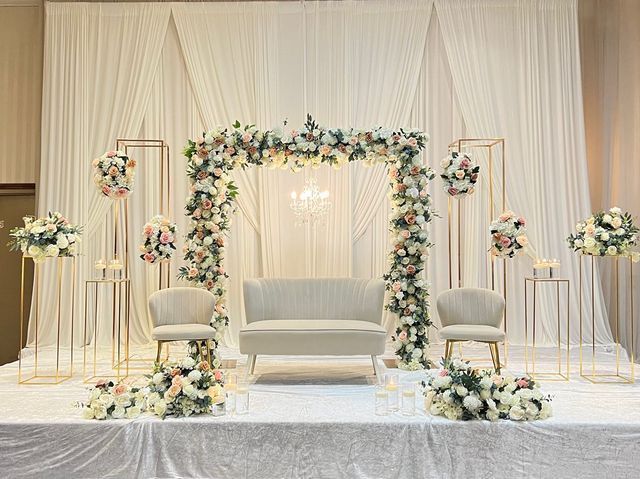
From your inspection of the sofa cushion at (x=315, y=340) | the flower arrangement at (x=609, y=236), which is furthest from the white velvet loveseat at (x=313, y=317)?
the flower arrangement at (x=609, y=236)

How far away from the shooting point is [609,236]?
5859mm

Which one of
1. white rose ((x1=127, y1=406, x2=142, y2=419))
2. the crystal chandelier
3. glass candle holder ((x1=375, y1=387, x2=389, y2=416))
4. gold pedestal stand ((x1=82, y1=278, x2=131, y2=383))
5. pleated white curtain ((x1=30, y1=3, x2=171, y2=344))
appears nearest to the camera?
white rose ((x1=127, y1=406, x2=142, y2=419))

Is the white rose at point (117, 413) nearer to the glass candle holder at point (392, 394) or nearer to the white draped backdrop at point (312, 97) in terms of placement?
the glass candle holder at point (392, 394)

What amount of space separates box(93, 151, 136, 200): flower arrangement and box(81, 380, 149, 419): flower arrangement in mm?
2385

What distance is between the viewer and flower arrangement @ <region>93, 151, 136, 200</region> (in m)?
6.26

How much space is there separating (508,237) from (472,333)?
109 cm

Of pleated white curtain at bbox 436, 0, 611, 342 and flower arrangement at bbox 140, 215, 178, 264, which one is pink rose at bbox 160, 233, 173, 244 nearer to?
flower arrangement at bbox 140, 215, 178, 264

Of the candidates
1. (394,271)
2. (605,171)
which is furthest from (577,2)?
(394,271)

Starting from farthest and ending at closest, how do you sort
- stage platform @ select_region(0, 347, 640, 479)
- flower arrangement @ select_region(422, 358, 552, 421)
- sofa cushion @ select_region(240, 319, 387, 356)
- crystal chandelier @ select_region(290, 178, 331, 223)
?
crystal chandelier @ select_region(290, 178, 331, 223)
sofa cushion @ select_region(240, 319, 387, 356)
flower arrangement @ select_region(422, 358, 552, 421)
stage platform @ select_region(0, 347, 640, 479)

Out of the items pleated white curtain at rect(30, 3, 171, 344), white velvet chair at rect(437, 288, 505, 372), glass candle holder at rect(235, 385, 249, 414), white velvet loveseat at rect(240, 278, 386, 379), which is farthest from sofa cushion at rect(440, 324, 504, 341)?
pleated white curtain at rect(30, 3, 171, 344)

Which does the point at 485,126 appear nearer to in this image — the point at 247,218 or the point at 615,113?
the point at 615,113

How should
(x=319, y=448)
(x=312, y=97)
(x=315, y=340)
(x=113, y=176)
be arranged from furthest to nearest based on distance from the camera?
(x=312, y=97) < (x=113, y=176) < (x=315, y=340) < (x=319, y=448)

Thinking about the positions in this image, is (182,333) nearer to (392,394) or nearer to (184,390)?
(184,390)

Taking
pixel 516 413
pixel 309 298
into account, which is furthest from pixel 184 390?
pixel 309 298
